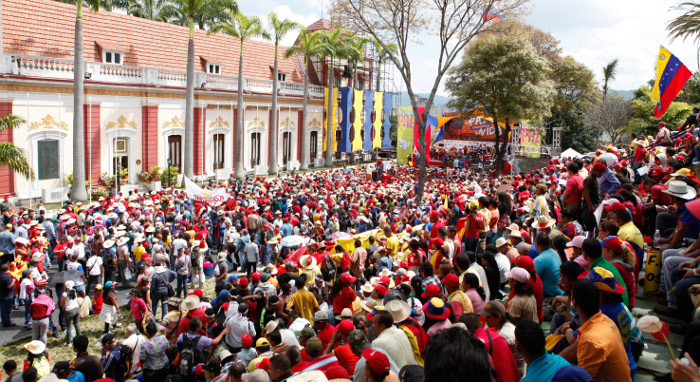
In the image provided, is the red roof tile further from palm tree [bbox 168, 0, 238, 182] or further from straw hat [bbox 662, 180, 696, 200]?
straw hat [bbox 662, 180, 696, 200]

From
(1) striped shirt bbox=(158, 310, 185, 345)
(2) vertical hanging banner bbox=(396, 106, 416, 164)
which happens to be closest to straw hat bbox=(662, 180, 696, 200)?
(1) striped shirt bbox=(158, 310, 185, 345)

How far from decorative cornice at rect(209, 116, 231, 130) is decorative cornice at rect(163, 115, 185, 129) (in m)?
2.39

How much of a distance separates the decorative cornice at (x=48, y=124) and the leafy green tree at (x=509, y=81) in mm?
23060

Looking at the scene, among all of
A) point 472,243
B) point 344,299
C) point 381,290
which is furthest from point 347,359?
point 472,243

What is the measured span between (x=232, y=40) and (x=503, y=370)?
3322 centimetres

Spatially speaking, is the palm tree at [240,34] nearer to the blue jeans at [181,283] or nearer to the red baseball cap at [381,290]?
the blue jeans at [181,283]

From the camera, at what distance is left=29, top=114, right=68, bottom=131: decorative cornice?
69.9 ft

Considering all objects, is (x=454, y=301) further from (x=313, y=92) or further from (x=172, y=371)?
(x=313, y=92)

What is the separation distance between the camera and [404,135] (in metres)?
39.8

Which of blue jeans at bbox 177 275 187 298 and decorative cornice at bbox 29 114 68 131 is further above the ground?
decorative cornice at bbox 29 114 68 131

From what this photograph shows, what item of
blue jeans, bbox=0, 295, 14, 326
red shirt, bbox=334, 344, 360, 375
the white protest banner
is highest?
the white protest banner

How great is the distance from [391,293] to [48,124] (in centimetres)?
2092

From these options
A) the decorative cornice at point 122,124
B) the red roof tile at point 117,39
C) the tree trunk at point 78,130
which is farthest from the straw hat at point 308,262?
the red roof tile at point 117,39

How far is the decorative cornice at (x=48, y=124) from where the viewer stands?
69.9 feet
